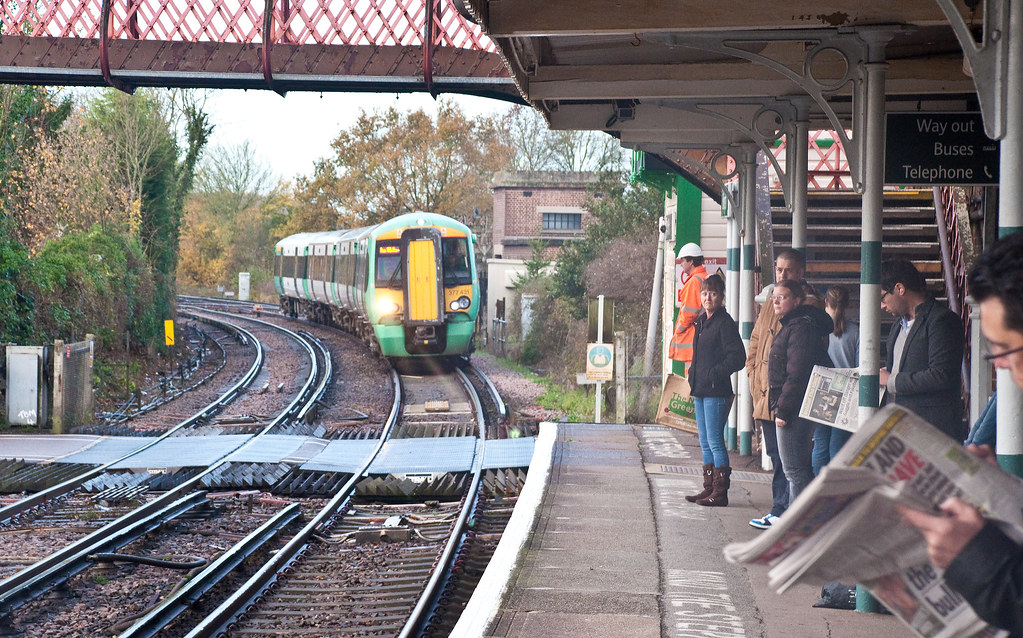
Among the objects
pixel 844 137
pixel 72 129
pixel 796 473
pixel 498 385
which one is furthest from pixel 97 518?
pixel 72 129

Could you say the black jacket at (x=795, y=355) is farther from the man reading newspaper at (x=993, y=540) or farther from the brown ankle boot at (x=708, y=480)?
the man reading newspaper at (x=993, y=540)

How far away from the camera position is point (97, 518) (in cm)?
932

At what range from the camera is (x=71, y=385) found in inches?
563

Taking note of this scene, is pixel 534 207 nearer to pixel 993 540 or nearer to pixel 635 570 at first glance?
pixel 635 570

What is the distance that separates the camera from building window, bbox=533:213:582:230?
46.5 metres

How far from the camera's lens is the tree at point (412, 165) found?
45.4 metres

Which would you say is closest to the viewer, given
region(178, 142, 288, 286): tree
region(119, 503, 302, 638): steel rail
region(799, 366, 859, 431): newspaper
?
region(799, 366, 859, 431): newspaper

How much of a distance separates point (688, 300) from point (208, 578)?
4.88 metres

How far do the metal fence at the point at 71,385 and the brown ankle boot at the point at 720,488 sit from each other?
9.18 meters

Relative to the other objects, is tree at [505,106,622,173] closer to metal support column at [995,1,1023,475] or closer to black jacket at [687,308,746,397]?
Result: black jacket at [687,308,746,397]

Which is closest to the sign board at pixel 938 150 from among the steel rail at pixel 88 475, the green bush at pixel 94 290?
the steel rail at pixel 88 475

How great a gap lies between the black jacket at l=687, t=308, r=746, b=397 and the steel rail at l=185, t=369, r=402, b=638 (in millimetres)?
3243

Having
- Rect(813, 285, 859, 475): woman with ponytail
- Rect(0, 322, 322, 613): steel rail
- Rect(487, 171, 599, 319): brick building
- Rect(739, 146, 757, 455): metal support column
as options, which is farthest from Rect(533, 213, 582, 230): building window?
Rect(813, 285, 859, 475): woman with ponytail

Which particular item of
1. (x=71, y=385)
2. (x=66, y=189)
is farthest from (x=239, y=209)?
(x=71, y=385)
